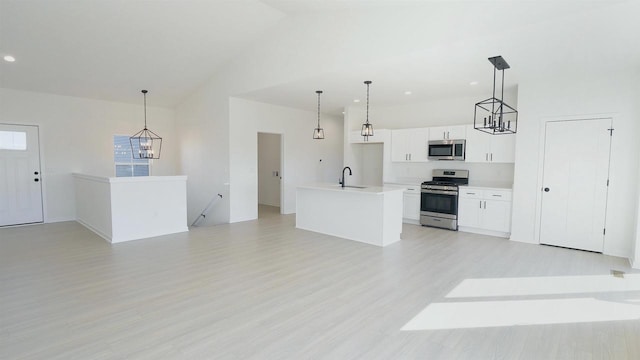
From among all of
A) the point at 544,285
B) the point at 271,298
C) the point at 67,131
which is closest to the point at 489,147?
the point at 544,285

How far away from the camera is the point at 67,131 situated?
723 centimetres

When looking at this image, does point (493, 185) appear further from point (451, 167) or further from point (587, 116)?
point (587, 116)

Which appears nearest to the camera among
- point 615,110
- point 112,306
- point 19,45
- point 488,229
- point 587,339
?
point 587,339

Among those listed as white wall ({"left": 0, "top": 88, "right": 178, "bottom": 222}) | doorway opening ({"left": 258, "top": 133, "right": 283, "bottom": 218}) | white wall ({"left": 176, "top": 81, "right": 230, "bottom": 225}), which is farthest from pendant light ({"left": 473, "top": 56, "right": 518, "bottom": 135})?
white wall ({"left": 0, "top": 88, "right": 178, "bottom": 222})

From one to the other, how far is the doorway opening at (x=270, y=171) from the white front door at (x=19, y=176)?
501cm

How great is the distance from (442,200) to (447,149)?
1020 millimetres

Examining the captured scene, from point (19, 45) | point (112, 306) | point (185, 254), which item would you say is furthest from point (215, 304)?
point (19, 45)

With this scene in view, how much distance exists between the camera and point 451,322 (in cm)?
282

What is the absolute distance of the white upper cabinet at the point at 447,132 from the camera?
6453mm

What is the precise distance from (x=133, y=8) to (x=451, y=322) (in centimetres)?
569

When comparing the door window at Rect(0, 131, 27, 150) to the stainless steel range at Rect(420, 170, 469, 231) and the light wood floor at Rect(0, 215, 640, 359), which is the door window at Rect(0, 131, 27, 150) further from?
the stainless steel range at Rect(420, 170, 469, 231)

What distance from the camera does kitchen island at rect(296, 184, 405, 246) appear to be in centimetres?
528

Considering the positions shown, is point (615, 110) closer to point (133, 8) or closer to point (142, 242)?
point (133, 8)

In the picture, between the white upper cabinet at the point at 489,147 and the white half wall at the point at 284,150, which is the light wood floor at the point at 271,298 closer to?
the white upper cabinet at the point at 489,147
